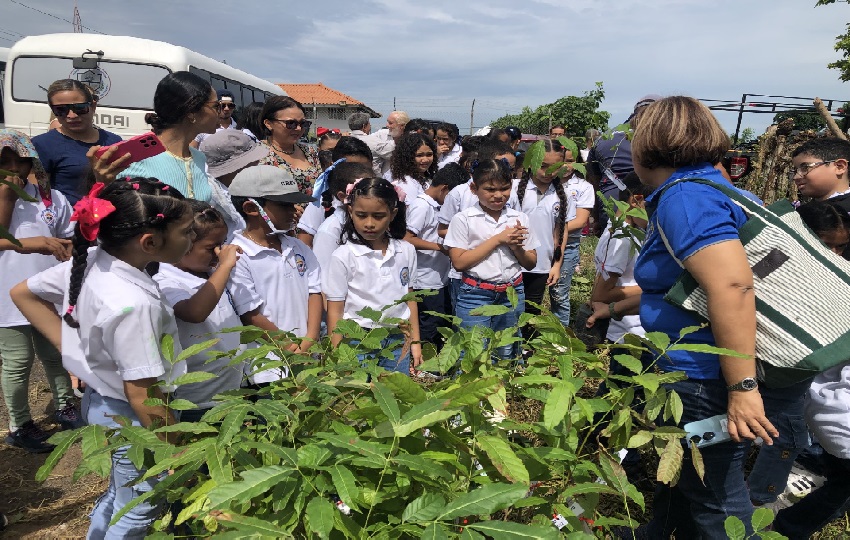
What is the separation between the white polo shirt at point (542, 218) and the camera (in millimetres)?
4238

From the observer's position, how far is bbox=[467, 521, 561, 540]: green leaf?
807 mm

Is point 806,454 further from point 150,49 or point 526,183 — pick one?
point 150,49

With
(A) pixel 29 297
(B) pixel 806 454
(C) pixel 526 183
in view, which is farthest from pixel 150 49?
(B) pixel 806 454

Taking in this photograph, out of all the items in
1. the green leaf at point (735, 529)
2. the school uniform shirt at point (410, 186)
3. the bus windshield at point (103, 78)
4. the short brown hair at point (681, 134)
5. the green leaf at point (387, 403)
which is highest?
the bus windshield at point (103, 78)

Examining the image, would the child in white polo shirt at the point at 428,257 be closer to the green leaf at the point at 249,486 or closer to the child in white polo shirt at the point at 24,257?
the child in white polo shirt at the point at 24,257

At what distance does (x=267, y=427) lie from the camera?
1144mm

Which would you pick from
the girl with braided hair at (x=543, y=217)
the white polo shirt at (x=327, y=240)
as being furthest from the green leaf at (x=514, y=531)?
the girl with braided hair at (x=543, y=217)

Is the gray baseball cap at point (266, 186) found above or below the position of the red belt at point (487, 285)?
above

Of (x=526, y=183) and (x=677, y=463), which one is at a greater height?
(x=526, y=183)

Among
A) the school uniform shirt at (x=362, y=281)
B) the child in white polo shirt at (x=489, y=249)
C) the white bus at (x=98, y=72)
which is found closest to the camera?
the school uniform shirt at (x=362, y=281)

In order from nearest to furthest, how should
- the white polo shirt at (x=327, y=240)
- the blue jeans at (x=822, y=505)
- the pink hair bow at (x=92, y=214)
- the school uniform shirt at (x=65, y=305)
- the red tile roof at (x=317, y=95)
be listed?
the pink hair bow at (x=92, y=214), the school uniform shirt at (x=65, y=305), the blue jeans at (x=822, y=505), the white polo shirt at (x=327, y=240), the red tile roof at (x=317, y=95)

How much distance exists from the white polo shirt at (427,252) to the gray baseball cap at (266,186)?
1580 mm

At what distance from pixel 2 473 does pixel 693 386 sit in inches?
137

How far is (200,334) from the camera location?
2.01 m
